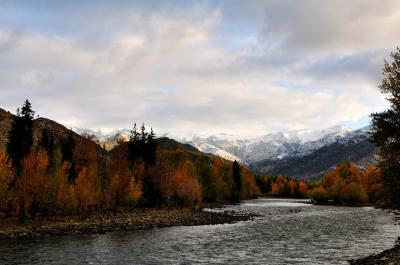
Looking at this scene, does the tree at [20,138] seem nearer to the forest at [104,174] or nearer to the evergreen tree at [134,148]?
the forest at [104,174]

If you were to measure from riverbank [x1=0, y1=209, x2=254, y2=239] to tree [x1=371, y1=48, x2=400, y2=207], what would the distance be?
4268cm

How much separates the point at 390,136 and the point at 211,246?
2485 centimetres

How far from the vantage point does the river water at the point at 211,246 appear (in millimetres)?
42750

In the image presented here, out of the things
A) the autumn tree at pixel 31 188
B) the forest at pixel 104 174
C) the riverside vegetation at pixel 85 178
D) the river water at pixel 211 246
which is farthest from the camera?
the riverside vegetation at pixel 85 178

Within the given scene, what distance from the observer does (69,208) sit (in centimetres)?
8238

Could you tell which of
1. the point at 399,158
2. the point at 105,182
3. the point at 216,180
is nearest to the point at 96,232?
the point at 105,182

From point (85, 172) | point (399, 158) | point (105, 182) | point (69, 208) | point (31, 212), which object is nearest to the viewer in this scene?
point (399, 158)

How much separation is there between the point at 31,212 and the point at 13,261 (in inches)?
1431

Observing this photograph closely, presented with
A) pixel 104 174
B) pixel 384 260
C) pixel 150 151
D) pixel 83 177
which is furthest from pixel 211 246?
pixel 150 151

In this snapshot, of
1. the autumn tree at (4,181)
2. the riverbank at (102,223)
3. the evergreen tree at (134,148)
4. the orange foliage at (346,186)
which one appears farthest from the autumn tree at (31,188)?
the orange foliage at (346,186)

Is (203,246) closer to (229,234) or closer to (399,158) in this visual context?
(229,234)

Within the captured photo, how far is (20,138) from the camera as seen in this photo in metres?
86.4

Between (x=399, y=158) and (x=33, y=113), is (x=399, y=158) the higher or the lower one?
the lower one

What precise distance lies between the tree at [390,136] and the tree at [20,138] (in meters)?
68.2
